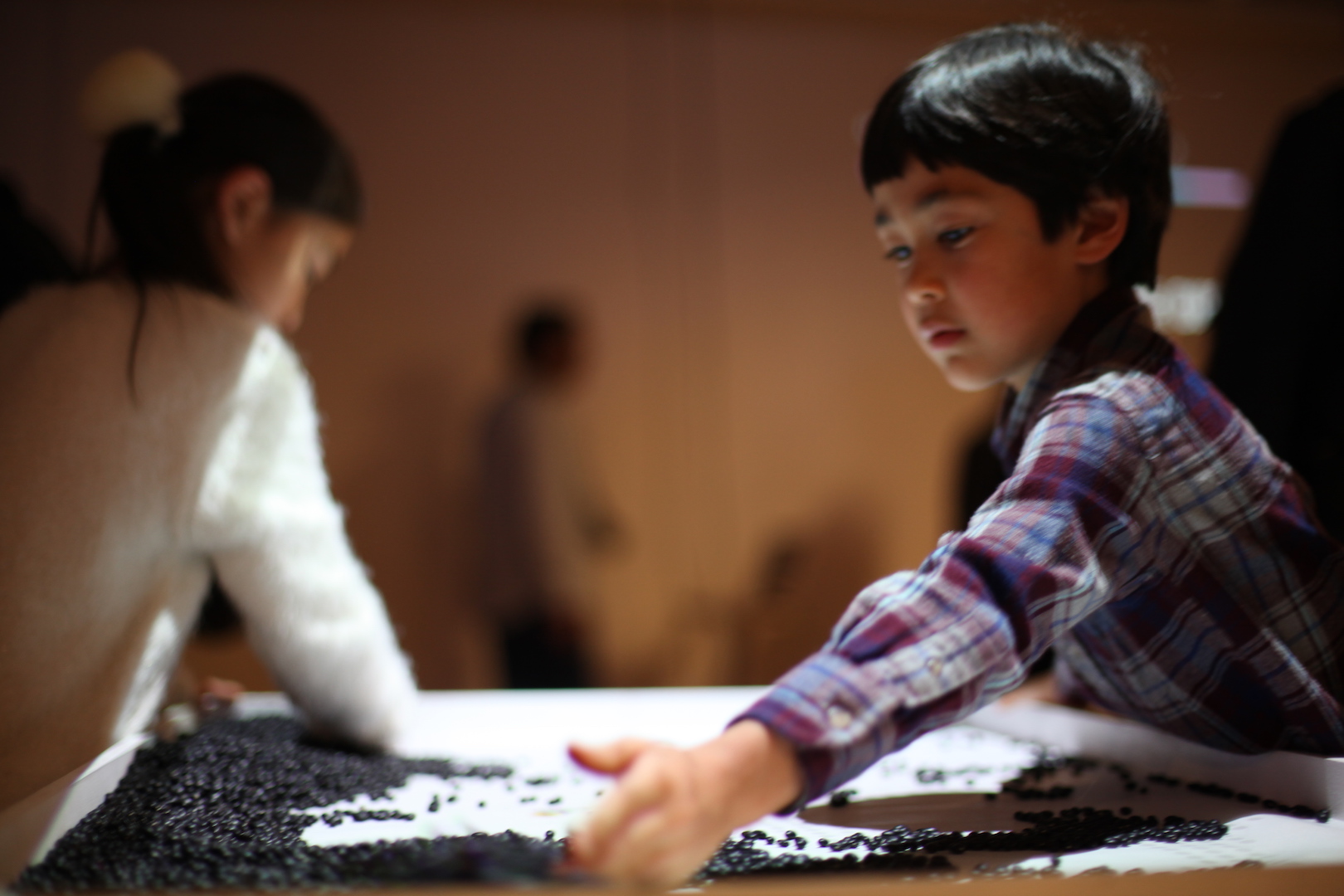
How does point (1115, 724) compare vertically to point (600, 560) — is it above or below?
above

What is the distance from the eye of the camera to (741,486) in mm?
2551

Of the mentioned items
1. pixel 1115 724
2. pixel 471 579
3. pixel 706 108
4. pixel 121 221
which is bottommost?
pixel 471 579

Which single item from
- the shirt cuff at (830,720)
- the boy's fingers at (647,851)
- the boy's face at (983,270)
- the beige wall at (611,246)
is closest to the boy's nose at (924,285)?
the boy's face at (983,270)

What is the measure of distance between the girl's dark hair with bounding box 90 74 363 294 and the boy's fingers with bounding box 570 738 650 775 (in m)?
0.66

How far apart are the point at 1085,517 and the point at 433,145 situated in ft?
7.84

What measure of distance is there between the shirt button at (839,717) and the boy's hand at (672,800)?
0.02 metres

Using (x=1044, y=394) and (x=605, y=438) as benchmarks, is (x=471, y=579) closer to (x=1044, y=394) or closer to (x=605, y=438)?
(x=605, y=438)

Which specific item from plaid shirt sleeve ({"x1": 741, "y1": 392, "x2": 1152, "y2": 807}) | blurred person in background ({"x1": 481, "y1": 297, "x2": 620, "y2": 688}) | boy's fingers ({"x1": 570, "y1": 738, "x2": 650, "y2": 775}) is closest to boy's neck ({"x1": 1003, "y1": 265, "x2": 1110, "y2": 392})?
plaid shirt sleeve ({"x1": 741, "y1": 392, "x2": 1152, "y2": 807})

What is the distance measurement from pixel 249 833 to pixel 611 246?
2.32 meters

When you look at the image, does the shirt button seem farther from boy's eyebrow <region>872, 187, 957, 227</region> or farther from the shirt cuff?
boy's eyebrow <region>872, 187, 957, 227</region>

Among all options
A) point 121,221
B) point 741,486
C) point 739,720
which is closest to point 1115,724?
point 739,720

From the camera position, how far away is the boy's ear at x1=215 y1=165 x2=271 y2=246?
90 centimetres

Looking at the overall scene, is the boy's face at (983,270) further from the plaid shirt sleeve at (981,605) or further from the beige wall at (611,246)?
the beige wall at (611,246)

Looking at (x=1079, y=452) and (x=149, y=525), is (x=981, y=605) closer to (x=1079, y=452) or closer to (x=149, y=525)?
(x=1079, y=452)
